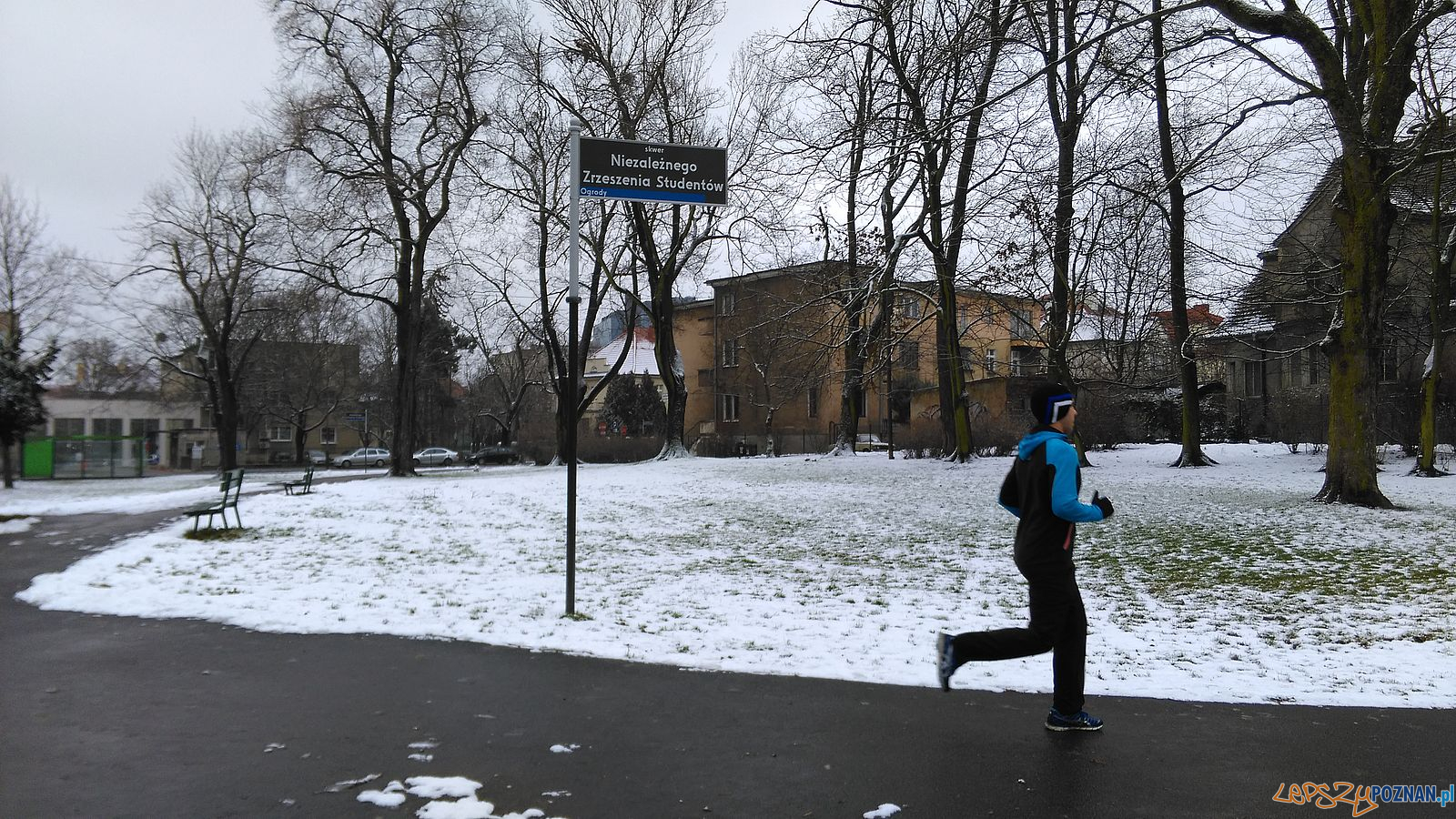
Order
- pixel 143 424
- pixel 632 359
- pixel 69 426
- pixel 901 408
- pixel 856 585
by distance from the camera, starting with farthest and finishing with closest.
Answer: pixel 143 424 < pixel 632 359 < pixel 69 426 < pixel 901 408 < pixel 856 585

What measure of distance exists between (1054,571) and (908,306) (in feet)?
69.9

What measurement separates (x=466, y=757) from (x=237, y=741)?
4.08ft

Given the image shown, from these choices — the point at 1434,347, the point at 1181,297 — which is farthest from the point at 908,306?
the point at 1434,347

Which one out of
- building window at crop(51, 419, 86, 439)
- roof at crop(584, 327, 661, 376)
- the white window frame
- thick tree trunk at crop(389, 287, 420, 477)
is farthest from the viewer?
roof at crop(584, 327, 661, 376)

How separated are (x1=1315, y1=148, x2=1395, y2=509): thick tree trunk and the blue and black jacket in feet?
41.8

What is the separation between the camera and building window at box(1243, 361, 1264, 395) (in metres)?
43.1

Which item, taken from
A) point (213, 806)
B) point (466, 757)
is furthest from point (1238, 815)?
point (213, 806)

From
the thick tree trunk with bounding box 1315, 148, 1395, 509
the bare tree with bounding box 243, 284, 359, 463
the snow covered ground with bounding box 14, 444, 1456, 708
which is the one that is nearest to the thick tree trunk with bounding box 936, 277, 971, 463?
the snow covered ground with bounding box 14, 444, 1456, 708

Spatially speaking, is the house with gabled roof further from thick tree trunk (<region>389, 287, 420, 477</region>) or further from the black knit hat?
thick tree trunk (<region>389, 287, 420, 477</region>)

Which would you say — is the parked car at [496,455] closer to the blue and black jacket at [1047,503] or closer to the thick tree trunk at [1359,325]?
the thick tree trunk at [1359,325]

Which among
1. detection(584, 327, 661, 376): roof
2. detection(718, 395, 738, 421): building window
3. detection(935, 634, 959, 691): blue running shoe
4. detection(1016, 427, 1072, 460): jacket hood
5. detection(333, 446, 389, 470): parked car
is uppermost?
detection(584, 327, 661, 376): roof

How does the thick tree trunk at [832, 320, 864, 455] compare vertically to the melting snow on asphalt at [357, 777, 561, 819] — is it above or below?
above

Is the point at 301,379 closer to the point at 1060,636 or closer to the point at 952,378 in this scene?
the point at 952,378

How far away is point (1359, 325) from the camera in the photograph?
14547 millimetres
